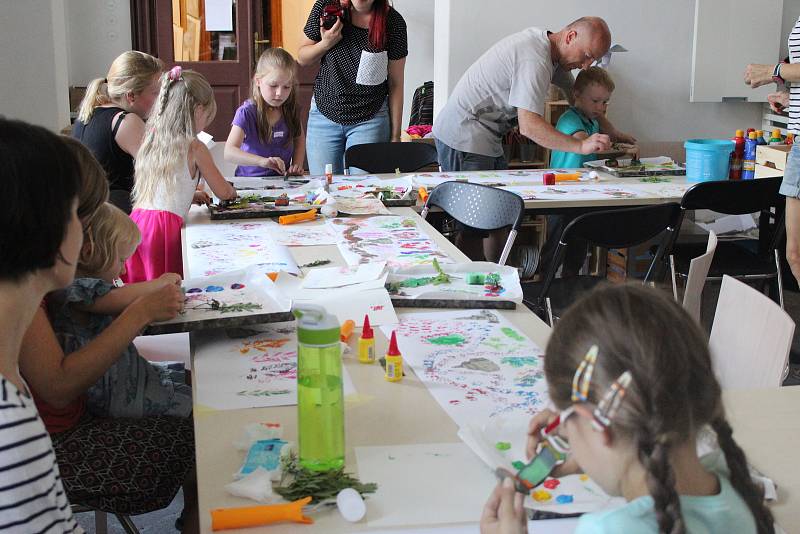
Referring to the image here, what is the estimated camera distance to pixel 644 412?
0.98m

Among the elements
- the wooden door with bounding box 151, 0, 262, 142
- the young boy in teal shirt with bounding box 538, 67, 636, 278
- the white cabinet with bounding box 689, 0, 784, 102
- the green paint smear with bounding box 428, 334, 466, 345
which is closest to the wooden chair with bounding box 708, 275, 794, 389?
the green paint smear with bounding box 428, 334, 466, 345

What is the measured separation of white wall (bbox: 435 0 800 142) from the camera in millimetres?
5773

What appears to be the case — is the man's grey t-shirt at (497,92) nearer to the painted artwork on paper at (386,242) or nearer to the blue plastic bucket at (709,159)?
the blue plastic bucket at (709,159)

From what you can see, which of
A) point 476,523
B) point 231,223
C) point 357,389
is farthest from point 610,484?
point 231,223

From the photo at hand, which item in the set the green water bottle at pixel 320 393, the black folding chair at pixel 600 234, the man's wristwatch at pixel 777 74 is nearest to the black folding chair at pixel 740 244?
the black folding chair at pixel 600 234

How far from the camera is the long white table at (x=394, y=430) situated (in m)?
1.31

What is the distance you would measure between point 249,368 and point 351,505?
60cm

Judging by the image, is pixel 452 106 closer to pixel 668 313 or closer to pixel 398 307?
pixel 398 307

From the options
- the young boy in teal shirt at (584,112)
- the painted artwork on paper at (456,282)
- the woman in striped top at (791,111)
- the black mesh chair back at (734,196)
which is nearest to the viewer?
the painted artwork on paper at (456,282)

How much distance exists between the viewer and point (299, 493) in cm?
131

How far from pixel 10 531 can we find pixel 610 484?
0.76 meters

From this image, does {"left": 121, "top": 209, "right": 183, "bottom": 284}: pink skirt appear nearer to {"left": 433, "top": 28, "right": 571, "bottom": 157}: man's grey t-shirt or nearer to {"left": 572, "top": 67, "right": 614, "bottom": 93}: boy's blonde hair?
{"left": 433, "top": 28, "right": 571, "bottom": 157}: man's grey t-shirt

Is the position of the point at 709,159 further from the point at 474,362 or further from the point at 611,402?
the point at 611,402

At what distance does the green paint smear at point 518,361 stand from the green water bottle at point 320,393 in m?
0.57
